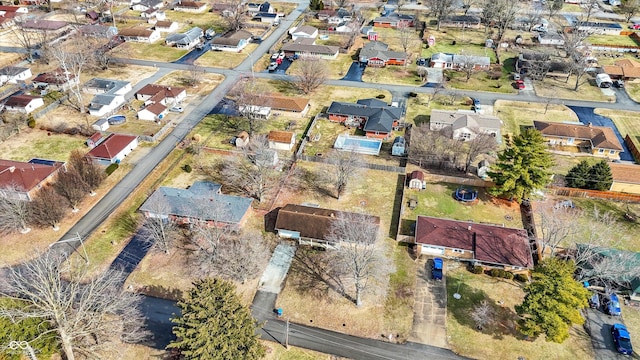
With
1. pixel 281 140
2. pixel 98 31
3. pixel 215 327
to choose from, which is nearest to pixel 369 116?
pixel 281 140

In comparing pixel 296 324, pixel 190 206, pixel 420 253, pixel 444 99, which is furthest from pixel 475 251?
pixel 444 99

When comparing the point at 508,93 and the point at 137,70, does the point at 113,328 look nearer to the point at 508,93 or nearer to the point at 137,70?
the point at 137,70

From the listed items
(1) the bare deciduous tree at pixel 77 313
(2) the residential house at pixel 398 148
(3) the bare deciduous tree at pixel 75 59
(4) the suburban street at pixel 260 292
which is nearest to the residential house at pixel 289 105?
(4) the suburban street at pixel 260 292

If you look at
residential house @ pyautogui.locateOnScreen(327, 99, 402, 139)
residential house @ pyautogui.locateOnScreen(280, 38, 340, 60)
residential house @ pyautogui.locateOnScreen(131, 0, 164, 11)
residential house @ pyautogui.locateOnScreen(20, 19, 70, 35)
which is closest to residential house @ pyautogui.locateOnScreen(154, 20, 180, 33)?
residential house @ pyautogui.locateOnScreen(131, 0, 164, 11)

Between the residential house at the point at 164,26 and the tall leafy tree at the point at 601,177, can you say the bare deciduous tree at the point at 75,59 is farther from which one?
the tall leafy tree at the point at 601,177

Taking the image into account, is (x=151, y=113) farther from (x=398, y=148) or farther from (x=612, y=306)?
(x=612, y=306)
